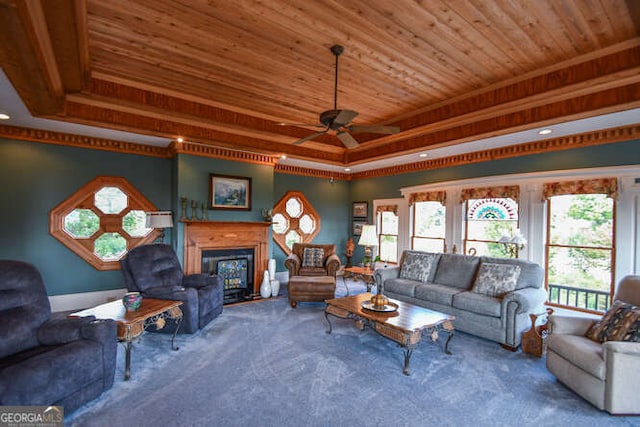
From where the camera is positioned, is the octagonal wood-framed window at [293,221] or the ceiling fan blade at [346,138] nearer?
the ceiling fan blade at [346,138]

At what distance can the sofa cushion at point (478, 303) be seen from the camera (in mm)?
3525

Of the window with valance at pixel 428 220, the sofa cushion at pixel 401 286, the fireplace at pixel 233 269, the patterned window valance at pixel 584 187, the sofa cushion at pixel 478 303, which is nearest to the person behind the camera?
the sofa cushion at pixel 478 303

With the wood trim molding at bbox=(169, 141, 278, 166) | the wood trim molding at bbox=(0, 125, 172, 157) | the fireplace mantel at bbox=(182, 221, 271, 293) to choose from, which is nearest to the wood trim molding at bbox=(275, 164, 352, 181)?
the wood trim molding at bbox=(169, 141, 278, 166)

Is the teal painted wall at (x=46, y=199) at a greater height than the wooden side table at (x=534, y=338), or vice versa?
the teal painted wall at (x=46, y=199)

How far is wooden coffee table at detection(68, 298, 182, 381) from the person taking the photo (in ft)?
8.70

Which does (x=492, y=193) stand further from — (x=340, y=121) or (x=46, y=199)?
(x=46, y=199)

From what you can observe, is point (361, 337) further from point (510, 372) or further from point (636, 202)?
point (636, 202)

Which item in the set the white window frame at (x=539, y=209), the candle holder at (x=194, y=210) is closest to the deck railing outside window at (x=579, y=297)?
the white window frame at (x=539, y=209)

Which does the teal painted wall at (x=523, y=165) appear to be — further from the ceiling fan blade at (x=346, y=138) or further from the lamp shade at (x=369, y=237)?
the ceiling fan blade at (x=346, y=138)

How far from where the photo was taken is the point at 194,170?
16.6 feet

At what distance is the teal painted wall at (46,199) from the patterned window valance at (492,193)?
19.8 ft

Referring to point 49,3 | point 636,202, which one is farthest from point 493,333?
point 49,3

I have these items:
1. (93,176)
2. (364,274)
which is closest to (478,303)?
(364,274)

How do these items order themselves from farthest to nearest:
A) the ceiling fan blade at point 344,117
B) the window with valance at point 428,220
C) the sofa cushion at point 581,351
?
1. the window with valance at point 428,220
2. the ceiling fan blade at point 344,117
3. the sofa cushion at point 581,351
